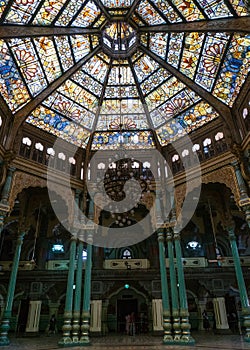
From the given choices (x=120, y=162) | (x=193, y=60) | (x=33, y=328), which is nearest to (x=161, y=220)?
(x=120, y=162)

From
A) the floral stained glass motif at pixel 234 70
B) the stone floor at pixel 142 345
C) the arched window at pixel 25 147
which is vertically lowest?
the stone floor at pixel 142 345

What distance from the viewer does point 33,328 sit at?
1483 centimetres

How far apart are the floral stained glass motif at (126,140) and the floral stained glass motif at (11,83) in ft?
13.3

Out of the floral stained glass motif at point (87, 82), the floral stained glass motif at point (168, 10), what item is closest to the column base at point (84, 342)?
the floral stained glass motif at point (87, 82)

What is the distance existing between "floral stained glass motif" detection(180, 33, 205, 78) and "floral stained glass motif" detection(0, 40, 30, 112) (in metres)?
7.15

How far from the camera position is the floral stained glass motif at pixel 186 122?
12258 millimetres

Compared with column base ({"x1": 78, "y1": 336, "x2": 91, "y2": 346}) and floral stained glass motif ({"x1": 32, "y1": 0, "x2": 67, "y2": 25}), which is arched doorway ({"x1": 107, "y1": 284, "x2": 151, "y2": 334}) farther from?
floral stained glass motif ({"x1": 32, "y1": 0, "x2": 67, "y2": 25})

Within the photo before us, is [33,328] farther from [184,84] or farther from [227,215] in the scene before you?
[184,84]

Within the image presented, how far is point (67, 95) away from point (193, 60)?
238 inches

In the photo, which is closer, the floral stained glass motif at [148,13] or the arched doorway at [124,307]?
the floral stained glass motif at [148,13]

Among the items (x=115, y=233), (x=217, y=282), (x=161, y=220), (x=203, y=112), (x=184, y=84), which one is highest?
→ (x=184, y=84)

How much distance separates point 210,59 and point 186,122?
9.99ft

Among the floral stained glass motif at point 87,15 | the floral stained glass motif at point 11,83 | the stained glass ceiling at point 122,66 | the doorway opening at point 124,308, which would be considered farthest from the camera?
the doorway opening at point 124,308

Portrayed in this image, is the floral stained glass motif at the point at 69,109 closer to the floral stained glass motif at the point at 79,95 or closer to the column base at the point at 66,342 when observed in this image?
the floral stained glass motif at the point at 79,95
